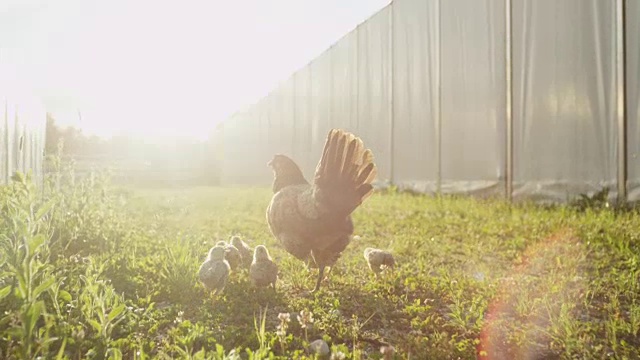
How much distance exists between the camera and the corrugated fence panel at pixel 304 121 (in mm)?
20656

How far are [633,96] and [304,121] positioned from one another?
14.9 metres

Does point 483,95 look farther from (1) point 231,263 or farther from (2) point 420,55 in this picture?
(1) point 231,263

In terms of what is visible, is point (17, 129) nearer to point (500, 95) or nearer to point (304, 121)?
point (500, 95)

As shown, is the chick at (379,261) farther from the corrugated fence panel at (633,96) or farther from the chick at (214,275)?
the corrugated fence panel at (633,96)

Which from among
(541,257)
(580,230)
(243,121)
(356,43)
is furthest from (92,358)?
(243,121)

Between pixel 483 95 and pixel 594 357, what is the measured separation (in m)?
8.53

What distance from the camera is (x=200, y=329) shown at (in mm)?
2811

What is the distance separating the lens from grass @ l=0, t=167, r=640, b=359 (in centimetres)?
256

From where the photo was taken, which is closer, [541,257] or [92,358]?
[92,358]

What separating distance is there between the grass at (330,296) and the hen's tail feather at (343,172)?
691 mm

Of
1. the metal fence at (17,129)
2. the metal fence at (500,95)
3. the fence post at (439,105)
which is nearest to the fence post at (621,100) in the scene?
the metal fence at (500,95)

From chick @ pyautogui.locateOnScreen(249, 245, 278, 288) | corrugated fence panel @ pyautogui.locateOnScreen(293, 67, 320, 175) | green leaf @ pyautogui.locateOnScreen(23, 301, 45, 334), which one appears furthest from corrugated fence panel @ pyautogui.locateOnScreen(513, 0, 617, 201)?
corrugated fence panel @ pyautogui.locateOnScreen(293, 67, 320, 175)

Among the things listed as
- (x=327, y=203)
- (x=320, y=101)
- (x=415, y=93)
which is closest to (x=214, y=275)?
(x=327, y=203)

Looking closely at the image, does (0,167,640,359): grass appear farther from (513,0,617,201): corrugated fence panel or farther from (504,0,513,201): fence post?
(504,0,513,201): fence post
